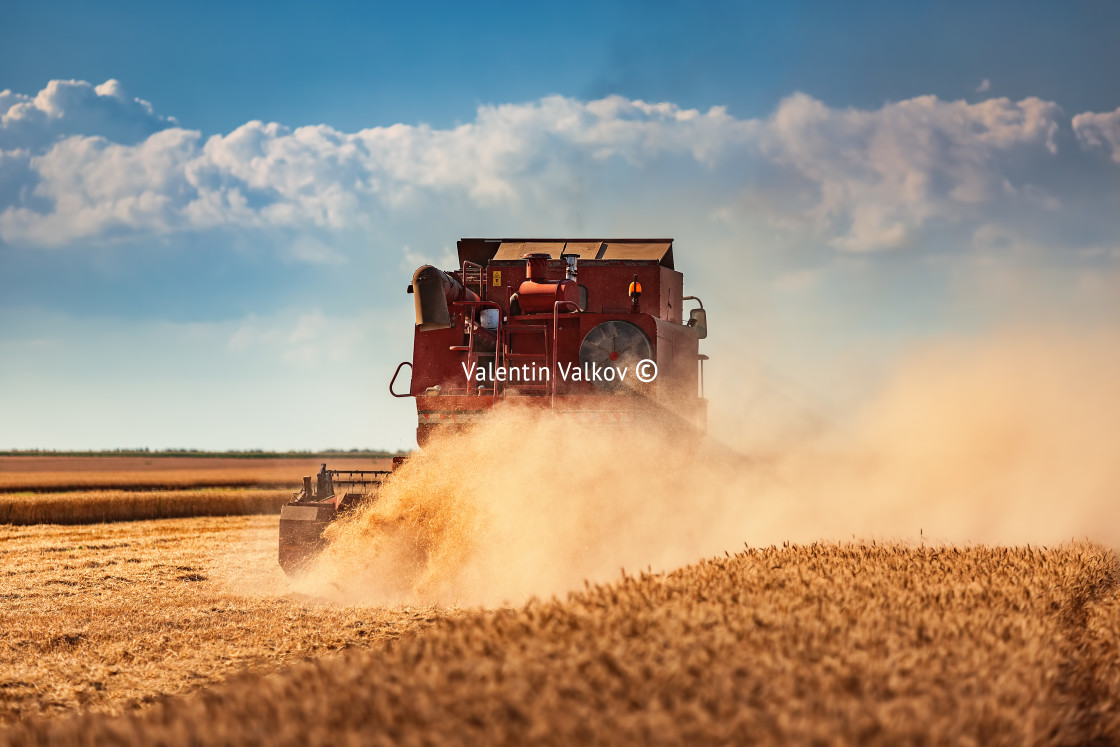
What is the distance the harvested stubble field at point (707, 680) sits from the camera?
2.98 m

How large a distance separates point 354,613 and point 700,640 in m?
6.33

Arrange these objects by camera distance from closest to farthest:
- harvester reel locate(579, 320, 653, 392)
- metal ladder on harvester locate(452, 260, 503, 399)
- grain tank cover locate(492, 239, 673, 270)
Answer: harvester reel locate(579, 320, 653, 392), metal ladder on harvester locate(452, 260, 503, 399), grain tank cover locate(492, 239, 673, 270)

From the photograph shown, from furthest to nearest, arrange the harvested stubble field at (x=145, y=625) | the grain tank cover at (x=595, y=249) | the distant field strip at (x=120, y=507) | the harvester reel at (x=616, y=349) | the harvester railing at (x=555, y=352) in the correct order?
the distant field strip at (x=120, y=507) → the grain tank cover at (x=595, y=249) → the harvester reel at (x=616, y=349) → the harvester railing at (x=555, y=352) → the harvested stubble field at (x=145, y=625)

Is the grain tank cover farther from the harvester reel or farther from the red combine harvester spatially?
the harvester reel

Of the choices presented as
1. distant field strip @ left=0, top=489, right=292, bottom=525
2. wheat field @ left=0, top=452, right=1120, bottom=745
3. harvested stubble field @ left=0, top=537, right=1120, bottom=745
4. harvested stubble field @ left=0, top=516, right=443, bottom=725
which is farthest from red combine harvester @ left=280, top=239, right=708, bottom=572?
distant field strip @ left=0, top=489, right=292, bottom=525

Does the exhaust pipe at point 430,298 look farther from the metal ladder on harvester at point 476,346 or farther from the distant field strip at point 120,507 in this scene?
the distant field strip at point 120,507

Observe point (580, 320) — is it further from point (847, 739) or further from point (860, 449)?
point (847, 739)

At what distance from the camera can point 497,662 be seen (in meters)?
3.61

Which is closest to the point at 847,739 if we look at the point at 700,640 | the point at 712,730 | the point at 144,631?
the point at 712,730

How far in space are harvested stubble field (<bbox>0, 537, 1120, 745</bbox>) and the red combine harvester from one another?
5444 millimetres

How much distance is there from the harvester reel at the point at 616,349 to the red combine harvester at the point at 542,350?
0.04ft

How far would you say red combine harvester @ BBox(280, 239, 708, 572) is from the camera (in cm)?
1067

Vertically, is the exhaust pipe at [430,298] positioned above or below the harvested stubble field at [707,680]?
above

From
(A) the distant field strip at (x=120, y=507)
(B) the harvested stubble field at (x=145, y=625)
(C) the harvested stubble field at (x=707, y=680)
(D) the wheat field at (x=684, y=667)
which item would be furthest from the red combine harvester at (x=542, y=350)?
(A) the distant field strip at (x=120, y=507)
